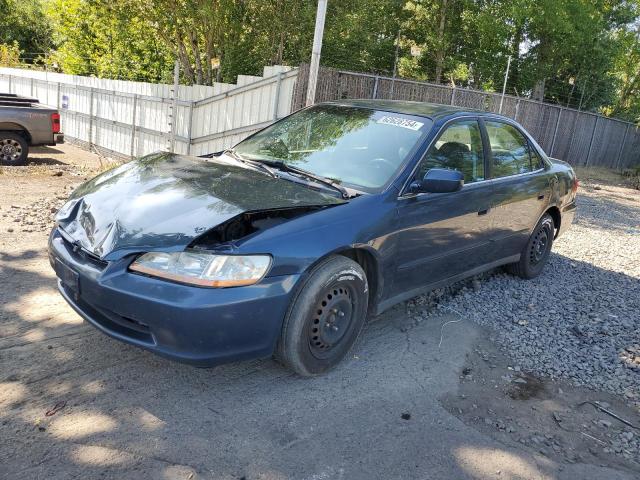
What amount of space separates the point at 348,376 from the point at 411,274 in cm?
92

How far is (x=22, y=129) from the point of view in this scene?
11203mm

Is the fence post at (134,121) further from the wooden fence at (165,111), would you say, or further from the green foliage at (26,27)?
the green foliage at (26,27)

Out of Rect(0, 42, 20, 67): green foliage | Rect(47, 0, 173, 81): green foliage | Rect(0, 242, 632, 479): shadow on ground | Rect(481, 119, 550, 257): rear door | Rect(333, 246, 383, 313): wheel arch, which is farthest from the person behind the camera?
Rect(0, 42, 20, 67): green foliage

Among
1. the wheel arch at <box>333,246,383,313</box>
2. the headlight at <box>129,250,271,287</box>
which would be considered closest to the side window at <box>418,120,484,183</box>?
the wheel arch at <box>333,246,383,313</box>

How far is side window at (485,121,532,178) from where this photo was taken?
4953 mm

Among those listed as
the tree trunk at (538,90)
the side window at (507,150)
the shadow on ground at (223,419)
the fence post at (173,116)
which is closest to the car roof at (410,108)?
the side window at (507,150)

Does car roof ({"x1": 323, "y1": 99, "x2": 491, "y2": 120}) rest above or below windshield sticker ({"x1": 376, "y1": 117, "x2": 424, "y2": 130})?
above

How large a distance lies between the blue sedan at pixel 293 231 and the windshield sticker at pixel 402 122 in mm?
30

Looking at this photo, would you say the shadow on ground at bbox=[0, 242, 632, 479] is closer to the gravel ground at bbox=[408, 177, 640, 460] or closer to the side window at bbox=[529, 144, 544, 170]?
the gravel ground at bbox=[408, 177, 640, 460]

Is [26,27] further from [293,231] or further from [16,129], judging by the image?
[293,231]

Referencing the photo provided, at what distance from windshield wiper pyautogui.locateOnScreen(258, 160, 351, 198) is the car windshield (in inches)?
1.4

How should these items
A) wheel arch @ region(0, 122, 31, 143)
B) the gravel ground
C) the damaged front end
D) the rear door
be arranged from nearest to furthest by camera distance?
1. the damaged front end
2. the gravel ground
3. the rear door
4. wheel arch @ region(0, 122, 31, 143)

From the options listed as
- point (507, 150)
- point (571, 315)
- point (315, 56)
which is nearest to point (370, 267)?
point (507, 150)

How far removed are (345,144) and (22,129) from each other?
9.37m
